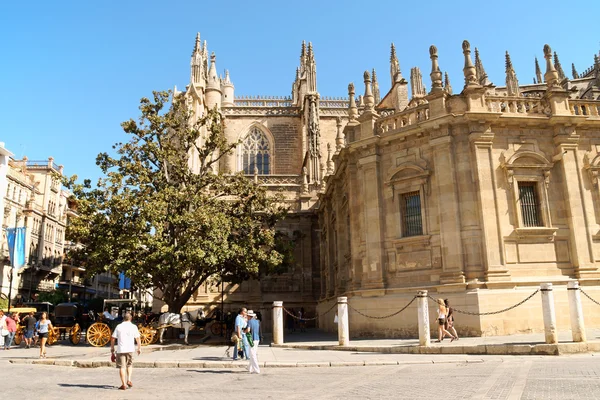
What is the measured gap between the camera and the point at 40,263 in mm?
45219

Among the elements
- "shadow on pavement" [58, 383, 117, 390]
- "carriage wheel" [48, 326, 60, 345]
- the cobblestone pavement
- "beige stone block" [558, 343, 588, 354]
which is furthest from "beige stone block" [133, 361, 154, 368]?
"beige stone block" [558, 343, 588, 354]

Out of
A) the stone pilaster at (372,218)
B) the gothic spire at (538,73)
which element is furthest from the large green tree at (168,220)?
the gothic spire at (538,73)

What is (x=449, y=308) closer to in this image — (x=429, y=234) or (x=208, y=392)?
(x=429, y=234)

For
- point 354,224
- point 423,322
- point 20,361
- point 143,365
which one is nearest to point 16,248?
point 20,361

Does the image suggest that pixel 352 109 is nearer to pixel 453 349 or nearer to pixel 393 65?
pixel 453 349

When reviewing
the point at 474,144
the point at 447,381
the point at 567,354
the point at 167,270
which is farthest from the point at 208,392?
the point at 474,144

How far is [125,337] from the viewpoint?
9039 mm

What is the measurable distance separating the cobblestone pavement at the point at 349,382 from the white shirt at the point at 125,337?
0.69 m

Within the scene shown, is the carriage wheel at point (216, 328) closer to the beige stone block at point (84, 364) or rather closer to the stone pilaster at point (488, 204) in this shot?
the beige stone block at point (84, 364)

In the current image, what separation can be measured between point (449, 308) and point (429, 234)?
2.92m

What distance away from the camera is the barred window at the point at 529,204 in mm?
16547

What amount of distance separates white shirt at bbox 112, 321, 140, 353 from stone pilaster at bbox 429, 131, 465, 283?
10197 millimetres

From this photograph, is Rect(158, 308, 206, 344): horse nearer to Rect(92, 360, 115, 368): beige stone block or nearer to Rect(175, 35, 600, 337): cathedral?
Rect(92, 360, 115, 368): beige stone block

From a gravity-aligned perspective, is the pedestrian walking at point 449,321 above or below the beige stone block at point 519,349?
above
